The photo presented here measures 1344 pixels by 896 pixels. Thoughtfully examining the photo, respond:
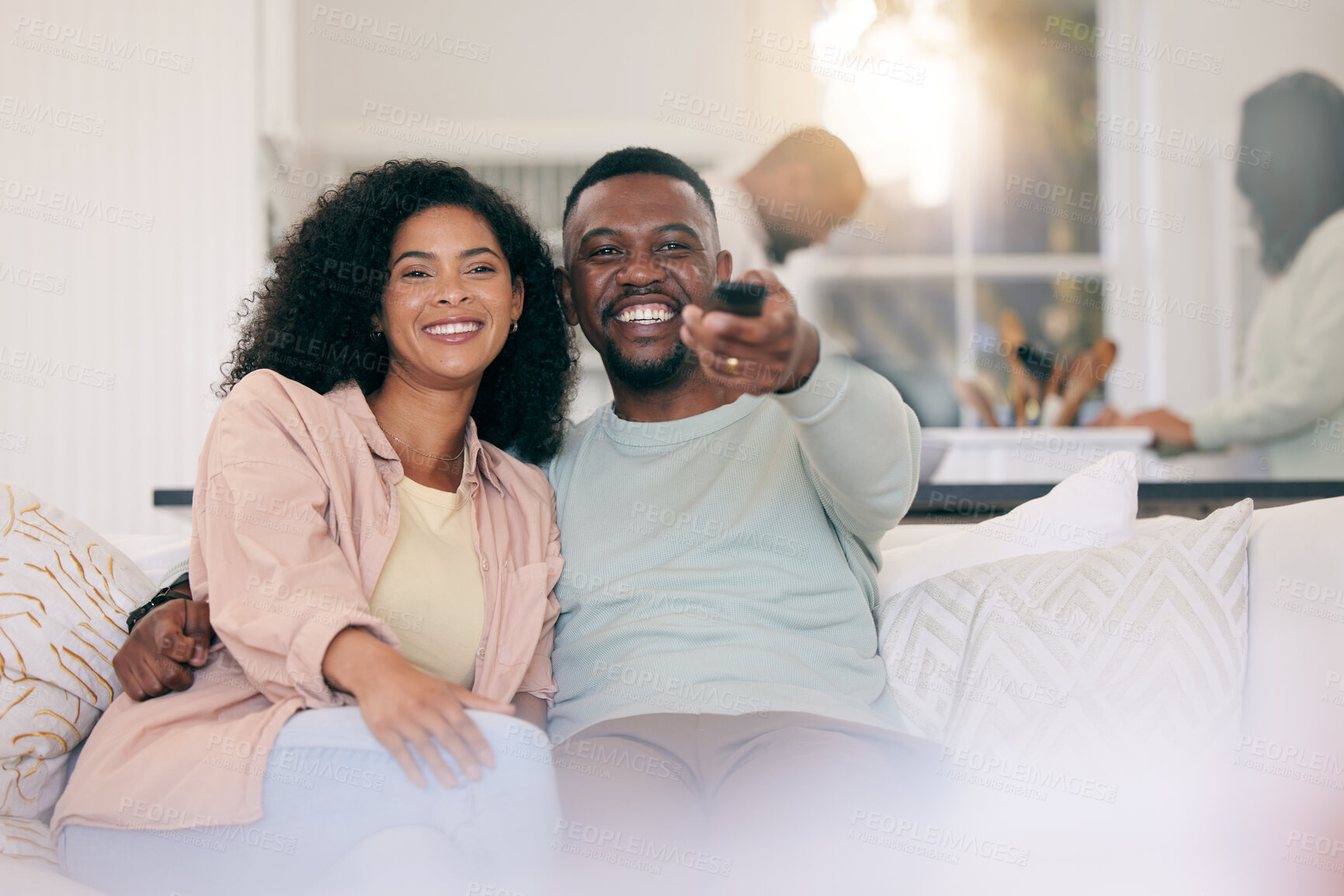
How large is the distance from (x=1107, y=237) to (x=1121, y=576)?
3.21 metres

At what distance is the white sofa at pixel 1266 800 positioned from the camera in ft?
3.73

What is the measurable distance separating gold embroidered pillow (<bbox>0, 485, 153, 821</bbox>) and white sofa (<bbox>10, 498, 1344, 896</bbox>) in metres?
0.96

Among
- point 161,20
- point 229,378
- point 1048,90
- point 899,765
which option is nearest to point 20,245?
point 161,20

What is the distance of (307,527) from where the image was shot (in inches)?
43.4

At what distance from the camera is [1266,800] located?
48.5 inches

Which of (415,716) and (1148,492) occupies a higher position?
(1148,492)

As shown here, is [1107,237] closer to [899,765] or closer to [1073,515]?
[1073,515]

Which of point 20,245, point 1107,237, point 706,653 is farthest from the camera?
point 1107,237

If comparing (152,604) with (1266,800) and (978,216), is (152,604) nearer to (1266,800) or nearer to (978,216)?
(1266,800)

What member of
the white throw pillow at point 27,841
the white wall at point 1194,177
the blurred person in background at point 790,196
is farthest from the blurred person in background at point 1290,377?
the white throw pillow at point 27,841

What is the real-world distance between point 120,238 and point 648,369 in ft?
7.16

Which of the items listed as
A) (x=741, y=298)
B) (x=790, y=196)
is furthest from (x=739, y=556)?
(x=790, y=196)

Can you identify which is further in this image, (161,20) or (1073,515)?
(161,20)

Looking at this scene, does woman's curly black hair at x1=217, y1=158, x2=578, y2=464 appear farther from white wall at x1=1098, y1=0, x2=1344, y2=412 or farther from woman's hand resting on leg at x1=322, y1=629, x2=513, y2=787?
white wall at x1=1098, y1=0, x2=1344, y2=412
